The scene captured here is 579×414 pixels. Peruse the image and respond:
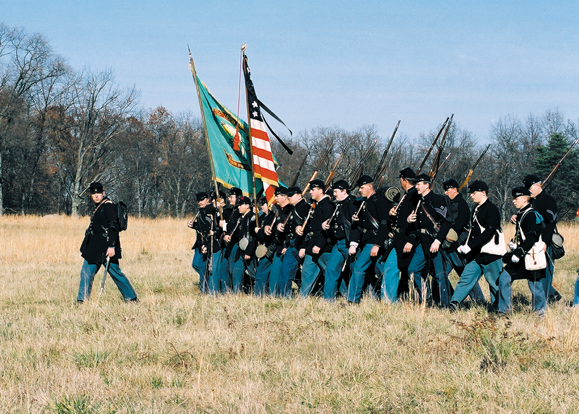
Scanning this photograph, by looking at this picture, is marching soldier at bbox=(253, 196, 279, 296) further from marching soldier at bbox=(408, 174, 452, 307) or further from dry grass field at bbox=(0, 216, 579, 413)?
marching soldier at bbox=(408, 174, 452, 307)

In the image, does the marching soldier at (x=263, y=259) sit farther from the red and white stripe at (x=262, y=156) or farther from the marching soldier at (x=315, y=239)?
the marching soldier at (x=315, y=239)

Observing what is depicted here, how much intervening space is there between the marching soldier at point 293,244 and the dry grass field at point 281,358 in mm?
909

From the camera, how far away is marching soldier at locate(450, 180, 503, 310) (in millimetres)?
7555

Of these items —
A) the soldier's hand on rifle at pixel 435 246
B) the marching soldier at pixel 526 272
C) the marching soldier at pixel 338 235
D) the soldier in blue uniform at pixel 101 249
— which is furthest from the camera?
the soldier in blue uniform at pixel 101 249

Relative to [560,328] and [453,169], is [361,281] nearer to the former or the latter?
[560,328]

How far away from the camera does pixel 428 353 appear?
5.52 meters

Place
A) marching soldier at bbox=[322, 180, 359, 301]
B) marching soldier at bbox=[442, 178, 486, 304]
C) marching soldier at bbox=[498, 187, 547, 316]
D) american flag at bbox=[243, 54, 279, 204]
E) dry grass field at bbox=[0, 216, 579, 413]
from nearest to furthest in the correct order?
1. dry grass field at bbox=[0, 216, 579, 413]
2. marching soldier at bbox=[498, 187, 547, 316]
3. marching soldier at bbox=[442, 178, 486, 304]
4. marching soldier at bbox=[322, 180, 359, 301]
5. american flag at bbox=[243, 54, 279, 204]

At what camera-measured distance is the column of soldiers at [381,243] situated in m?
7.57

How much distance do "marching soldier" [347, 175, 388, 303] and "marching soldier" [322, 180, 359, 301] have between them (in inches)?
5.8

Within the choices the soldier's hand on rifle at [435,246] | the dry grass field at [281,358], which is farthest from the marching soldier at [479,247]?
the dry grass field at [281,358]

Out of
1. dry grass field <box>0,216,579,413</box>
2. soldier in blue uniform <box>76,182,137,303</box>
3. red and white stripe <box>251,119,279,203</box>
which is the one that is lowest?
dry grass field <box>0,216,579,413</box>

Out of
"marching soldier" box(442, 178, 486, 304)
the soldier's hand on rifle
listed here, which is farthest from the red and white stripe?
the soldier's hand on rifle

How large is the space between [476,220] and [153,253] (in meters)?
12.9

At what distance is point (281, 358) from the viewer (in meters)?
5.48
